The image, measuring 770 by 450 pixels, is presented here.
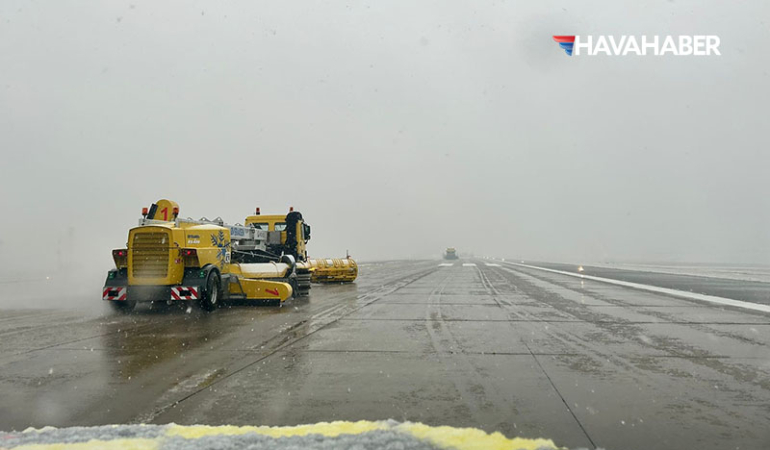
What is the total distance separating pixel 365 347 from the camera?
6.76 m

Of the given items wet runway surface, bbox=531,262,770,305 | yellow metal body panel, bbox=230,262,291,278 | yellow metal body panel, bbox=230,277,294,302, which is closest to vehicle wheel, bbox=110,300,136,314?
yellow metal body panel, bbox=230,277,294,302

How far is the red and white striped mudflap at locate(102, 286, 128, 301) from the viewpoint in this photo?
1112 cm

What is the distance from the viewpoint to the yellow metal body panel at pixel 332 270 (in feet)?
73.3

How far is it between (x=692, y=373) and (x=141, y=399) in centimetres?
583

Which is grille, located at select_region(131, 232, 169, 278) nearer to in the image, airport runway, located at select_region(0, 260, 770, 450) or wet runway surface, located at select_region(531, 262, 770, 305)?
airport runway, located at select_region(0, 260, 770, 450)

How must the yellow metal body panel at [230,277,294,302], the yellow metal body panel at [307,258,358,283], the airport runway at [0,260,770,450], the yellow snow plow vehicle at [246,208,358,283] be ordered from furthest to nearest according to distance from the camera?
the yellow metal body panel at [307,258,358,283], the yellow snow plow vehicle at [246,208,358,283], the yellow metal body panel at [230,277,294,302], the airport runway at [0,260,770,450]

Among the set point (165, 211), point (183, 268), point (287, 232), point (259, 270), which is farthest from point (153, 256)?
point (287, 232)

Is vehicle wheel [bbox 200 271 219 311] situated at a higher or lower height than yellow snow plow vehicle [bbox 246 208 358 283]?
lower

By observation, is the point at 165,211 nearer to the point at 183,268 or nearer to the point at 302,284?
the point at 183,268

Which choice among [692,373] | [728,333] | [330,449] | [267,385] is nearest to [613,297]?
[728,333]

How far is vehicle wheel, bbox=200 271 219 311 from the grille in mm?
1039

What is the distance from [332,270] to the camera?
22.5m

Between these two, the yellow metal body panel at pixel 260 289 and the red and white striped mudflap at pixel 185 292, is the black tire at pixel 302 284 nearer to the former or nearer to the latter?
the yellow metal body panel at pixel 260 289

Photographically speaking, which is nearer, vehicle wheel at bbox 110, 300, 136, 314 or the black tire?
vehicle wheel at bbox 110, 300, 136, 314
